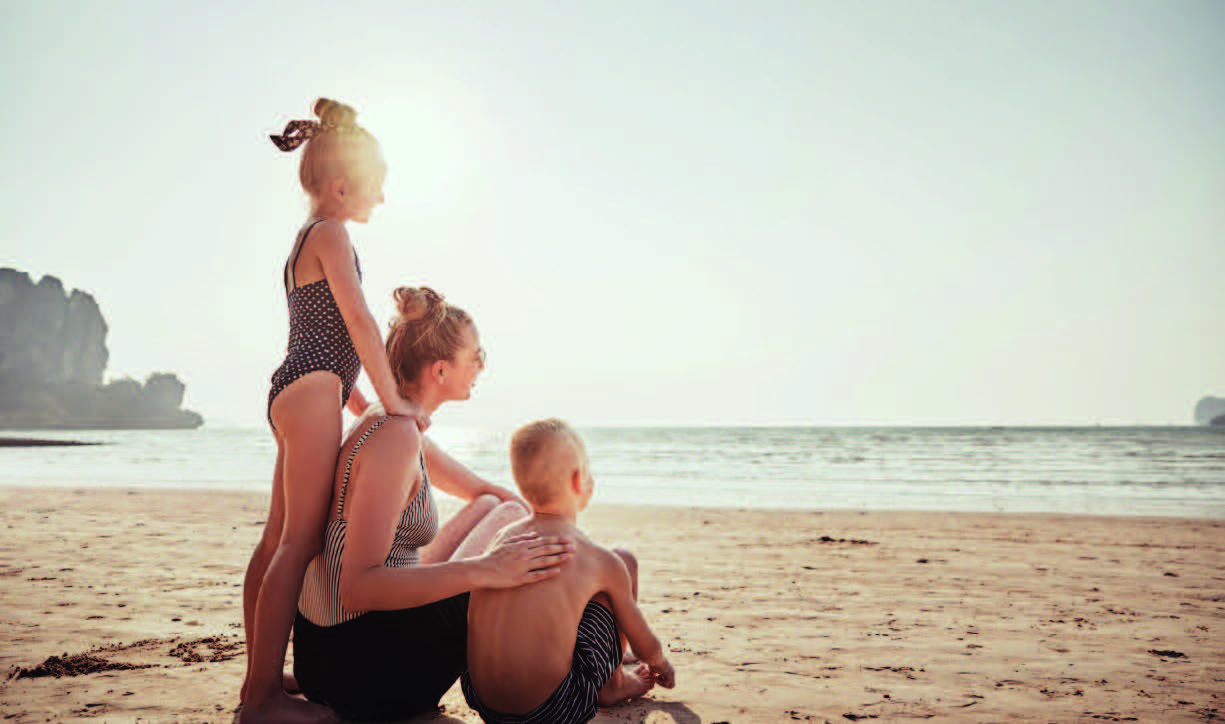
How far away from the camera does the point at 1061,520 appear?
32.3ft

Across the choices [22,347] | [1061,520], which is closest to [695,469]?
[1061,520]

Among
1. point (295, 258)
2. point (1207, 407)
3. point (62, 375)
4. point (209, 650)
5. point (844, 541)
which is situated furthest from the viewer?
point (1207, 407)

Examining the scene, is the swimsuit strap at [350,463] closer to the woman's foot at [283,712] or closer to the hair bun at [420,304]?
the hair bun at [420,304]

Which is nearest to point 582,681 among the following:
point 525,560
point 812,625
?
point 525,560

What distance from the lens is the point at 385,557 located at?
2020mm

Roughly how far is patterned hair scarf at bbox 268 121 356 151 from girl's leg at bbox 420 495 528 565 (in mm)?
1325

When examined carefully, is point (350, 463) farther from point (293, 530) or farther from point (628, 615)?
point (628, 615)

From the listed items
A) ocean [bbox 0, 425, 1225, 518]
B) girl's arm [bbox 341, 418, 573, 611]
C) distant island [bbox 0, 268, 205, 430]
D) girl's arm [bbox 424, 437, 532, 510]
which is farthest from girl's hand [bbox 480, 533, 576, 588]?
distant island [bbox 0, 268, 205, 430]

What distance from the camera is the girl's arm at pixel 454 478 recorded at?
276cm

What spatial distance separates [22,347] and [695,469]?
97.0 metres

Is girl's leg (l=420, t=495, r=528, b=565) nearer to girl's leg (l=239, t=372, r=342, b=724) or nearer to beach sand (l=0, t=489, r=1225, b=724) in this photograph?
girl's leg (l=239, t=372, r=342, b=724)

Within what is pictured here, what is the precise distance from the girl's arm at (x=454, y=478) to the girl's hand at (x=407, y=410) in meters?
0.50

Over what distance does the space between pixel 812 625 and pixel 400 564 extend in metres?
2.63

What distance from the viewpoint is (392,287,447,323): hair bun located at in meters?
2.27
